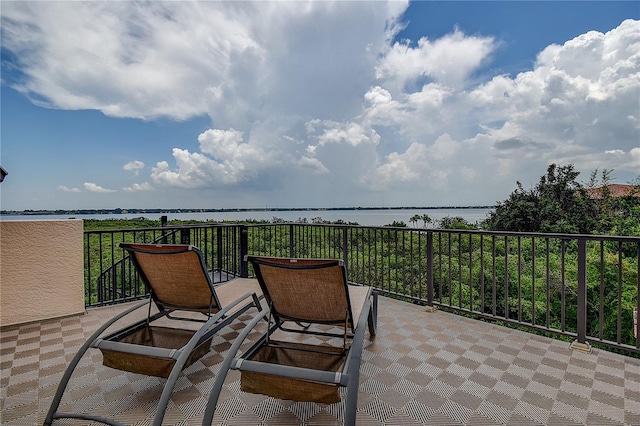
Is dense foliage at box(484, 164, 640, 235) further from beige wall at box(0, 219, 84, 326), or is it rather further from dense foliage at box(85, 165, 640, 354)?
beige wall at box(0, 219, 84, 326)

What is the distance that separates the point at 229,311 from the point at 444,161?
1178 cm

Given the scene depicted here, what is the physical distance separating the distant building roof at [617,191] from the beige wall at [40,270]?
1891cm

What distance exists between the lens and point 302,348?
6.46 feet

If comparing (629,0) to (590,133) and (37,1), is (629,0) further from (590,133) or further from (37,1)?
(37,1)

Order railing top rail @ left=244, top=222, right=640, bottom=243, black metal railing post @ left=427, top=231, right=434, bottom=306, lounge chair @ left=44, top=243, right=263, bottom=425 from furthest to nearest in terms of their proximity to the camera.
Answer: black metal railing post @ left=427, top=231, right=434, bottom=306
railing top rail @ left=244, top=222, right=640, bottom=243
lounge chair @ left=44, top=243, right=263, bottom=425

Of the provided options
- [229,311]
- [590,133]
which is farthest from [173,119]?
[590,133]

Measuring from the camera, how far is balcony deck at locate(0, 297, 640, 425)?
188cm

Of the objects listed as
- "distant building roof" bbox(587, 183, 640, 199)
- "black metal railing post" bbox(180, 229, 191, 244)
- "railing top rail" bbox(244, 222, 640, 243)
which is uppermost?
"distant building roof" bbox(587, 183, 640, 199)

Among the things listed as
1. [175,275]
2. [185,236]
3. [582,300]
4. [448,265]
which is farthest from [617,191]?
[175,275]

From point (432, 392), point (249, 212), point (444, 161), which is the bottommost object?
point (432, 392)

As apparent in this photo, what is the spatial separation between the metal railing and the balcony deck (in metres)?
0.58

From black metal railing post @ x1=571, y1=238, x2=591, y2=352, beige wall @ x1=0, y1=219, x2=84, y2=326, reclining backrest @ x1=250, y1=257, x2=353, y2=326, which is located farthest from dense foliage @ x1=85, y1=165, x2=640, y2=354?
reclining backrest @ x1=250, y1=257, x2=353, y2=326

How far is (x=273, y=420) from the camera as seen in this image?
1856 mm

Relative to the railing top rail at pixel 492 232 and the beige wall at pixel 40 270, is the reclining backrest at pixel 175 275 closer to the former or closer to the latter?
the beige wall at pixel 40 270
